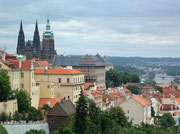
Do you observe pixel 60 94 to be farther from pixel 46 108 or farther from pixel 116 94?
pixel 116 94

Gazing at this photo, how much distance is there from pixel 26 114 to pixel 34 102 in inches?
343

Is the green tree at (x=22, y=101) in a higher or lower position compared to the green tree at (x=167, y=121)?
higher

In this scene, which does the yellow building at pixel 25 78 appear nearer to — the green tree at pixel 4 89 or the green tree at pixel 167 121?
the green tree at pixel 4 89

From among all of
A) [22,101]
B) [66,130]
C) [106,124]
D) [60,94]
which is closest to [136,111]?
[60,94]

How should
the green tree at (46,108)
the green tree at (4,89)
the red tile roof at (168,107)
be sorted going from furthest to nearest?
the red tile roof at (168,107)
the green tree at (46,108)
the green tree at (4,89)

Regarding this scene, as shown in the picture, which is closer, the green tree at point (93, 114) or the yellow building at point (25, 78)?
the green tree at point (93, 114)

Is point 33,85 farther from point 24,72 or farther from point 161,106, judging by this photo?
point 161,106

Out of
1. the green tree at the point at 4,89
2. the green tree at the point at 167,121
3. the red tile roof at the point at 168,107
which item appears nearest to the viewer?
the green tree at the point at 4,89

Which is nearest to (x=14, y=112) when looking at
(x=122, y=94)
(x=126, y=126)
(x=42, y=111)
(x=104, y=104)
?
(x=42, y=111)

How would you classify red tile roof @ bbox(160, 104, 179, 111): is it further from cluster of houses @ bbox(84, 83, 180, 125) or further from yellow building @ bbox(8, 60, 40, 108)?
yellow building @ bbox(8, 60, 40, 108)

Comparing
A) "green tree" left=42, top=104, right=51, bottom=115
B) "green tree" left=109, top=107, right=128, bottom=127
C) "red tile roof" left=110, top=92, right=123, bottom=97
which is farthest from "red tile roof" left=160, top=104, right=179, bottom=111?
"green tree" left=42, top=104, right=51, bottom=115

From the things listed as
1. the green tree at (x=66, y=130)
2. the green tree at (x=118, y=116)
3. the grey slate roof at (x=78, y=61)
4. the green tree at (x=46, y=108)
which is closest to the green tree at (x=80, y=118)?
the green tree at (x=66, y=130)

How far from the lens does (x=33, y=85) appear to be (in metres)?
80.5

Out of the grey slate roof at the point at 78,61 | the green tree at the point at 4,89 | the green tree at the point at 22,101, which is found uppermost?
the grey slate roof at the point at 78,61
